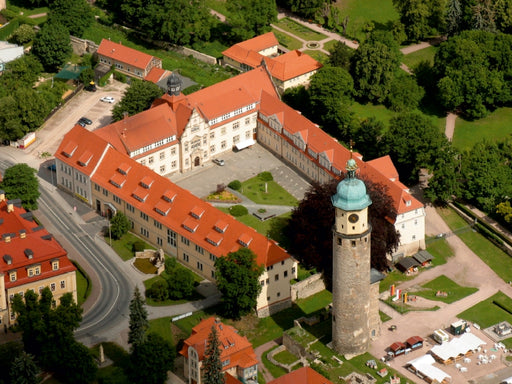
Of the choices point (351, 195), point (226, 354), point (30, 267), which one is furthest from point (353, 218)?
point (30, 267)

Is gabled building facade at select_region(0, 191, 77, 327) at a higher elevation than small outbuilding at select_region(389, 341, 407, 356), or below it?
higher

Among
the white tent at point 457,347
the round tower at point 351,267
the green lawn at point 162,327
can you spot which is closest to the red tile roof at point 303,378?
the round tower at point 351,267

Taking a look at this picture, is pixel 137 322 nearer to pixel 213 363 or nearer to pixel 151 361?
pixel 151 361

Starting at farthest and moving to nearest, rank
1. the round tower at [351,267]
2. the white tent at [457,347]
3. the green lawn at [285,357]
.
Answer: the white tent at [457,347] < the green lawn at [285,357] < the round tower at [351,267]

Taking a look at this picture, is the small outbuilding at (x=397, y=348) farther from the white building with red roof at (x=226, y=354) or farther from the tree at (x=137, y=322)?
the tree at (x=137, y=322)

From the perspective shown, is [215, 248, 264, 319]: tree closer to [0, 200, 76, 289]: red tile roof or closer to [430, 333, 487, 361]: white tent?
[0, 200, 76, 289]: red tile roof

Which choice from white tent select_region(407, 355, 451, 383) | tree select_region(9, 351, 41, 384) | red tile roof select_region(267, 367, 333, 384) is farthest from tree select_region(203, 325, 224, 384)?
white tent select_region(407, 355, 451, 383)
